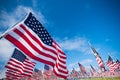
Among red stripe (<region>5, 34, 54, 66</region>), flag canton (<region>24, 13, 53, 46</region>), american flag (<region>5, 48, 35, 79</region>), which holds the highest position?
american flag (<region>5, 48, 35, 79</region>)

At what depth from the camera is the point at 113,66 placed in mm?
40375

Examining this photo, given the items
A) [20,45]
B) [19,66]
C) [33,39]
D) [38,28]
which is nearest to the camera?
[20,45]

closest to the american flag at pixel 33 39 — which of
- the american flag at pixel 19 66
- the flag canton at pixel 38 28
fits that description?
the flag canton at pixel 38 28

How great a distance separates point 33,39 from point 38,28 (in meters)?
1.09

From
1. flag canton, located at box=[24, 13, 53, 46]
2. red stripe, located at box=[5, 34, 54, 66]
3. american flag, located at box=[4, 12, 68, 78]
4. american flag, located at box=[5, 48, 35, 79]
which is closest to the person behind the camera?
red stripe, located at box=[5, 34, 54, 66]

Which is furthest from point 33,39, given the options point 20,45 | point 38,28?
point 20,45

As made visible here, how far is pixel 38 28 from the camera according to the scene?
13344 mm

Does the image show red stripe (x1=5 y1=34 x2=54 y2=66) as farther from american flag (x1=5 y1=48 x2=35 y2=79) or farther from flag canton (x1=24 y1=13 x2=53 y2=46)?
american flag (x1=5 y1=48 x2=35 y2=79)

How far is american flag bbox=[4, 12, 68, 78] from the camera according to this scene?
458 inches

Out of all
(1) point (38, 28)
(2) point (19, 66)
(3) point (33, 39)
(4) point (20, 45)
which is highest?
(2) point (19, 66)

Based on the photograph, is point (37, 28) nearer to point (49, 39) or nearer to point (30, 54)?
point (49, 39)

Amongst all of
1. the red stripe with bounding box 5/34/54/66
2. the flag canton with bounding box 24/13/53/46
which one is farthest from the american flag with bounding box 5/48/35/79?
the red stripe with bounding box 5/34/54/66

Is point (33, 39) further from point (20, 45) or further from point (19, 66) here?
point (19, 66)

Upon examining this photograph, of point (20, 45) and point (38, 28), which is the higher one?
point (38, 28)
